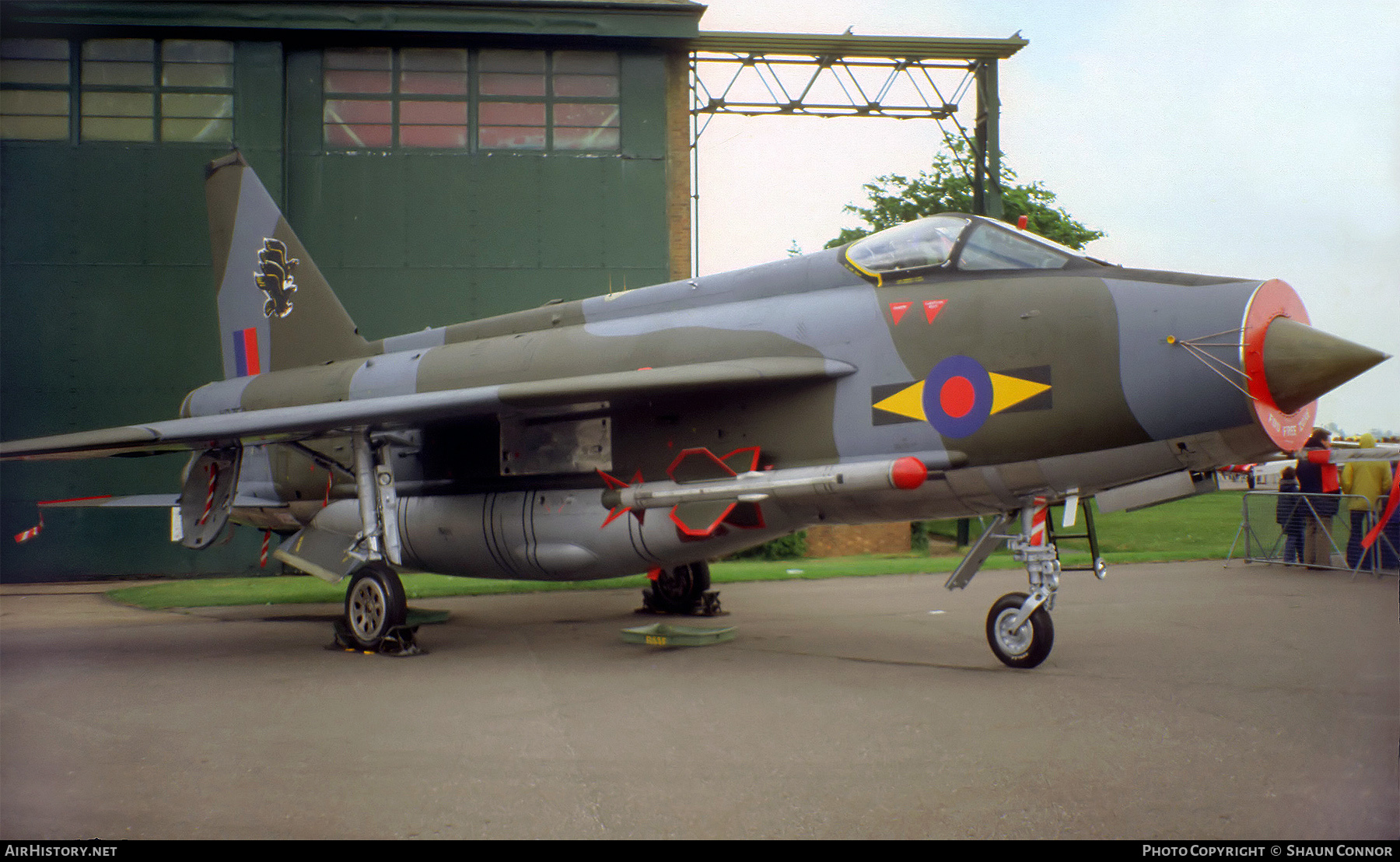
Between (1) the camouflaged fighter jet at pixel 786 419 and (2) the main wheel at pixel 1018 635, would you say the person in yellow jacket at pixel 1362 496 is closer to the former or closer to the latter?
(1) the camouflaged fighter jet at pixel 786 419

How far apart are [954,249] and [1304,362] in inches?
91.2

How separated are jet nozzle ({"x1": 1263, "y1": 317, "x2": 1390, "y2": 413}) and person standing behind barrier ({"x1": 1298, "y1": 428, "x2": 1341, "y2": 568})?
7.83 m

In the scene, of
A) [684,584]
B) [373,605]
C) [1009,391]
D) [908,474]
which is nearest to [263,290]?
[373,605]

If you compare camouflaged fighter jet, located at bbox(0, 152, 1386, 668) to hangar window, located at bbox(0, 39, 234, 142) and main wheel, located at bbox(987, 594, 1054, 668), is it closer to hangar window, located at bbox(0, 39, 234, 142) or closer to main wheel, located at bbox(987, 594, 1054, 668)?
main wheel, located at bbox(987, 594, 1054, 668)

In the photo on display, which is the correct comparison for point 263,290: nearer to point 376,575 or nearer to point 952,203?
point 376,575

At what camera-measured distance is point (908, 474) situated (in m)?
6.39

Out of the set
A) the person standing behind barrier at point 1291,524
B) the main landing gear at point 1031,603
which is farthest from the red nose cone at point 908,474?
the person standing behind barrier at point 1291,524

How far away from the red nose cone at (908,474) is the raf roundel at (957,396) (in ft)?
1.38

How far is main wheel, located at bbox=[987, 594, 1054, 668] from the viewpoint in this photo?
647 cm

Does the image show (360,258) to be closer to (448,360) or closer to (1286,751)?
(448,360)

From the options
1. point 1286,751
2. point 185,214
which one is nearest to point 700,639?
point 1286,751

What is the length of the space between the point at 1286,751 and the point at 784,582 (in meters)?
8.72

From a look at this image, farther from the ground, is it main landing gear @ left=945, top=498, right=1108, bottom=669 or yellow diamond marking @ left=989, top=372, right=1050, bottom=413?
yellow diamond marking @ left=989, top=372, right=1050, bottom=413

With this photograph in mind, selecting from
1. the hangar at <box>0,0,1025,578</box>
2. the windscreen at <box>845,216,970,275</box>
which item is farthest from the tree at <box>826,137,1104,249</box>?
the windscreen at <box>845,216,970,275</box>
